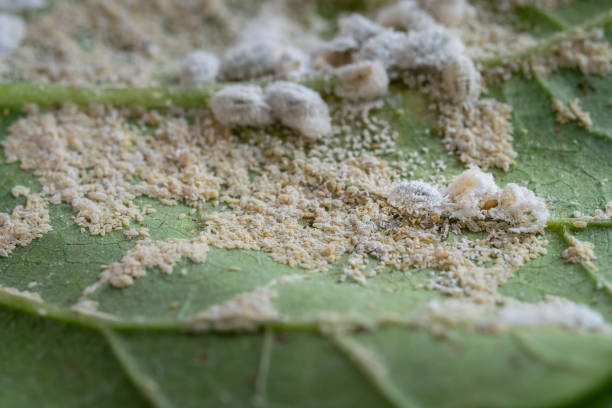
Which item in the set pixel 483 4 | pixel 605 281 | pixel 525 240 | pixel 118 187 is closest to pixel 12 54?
pixel 118 187

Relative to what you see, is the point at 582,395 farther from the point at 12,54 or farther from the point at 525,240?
the point at 12,54

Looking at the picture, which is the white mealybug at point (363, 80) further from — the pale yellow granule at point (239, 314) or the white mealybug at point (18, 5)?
the white mealybug at point (18, 5)

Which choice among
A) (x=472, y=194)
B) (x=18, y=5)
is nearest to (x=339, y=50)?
(x=472, y=194)

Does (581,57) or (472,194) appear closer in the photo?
(472,194)

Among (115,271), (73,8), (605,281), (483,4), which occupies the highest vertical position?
(483,4)

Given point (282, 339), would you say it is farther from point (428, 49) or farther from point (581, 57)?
point (581, 57)

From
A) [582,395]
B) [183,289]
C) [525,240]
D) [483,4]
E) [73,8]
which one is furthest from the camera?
[73,8]
